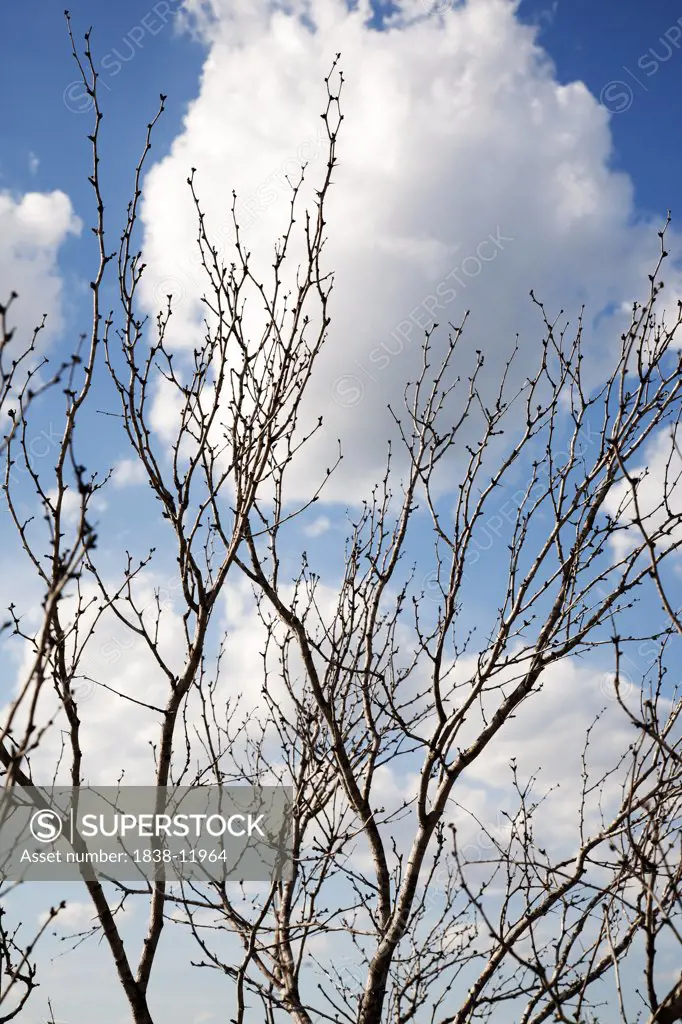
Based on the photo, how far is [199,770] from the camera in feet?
13.6

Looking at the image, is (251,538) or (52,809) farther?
(251,538)

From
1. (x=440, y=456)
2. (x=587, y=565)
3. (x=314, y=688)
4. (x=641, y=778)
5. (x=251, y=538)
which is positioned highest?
(x=440, y=456)

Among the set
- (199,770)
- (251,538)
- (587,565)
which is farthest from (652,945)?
(199,770)

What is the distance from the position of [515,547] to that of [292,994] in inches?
87.7

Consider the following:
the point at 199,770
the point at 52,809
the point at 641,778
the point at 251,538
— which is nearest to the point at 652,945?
the point at 641,778

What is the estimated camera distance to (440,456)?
11.9 feet

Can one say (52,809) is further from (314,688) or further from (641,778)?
(641,778)

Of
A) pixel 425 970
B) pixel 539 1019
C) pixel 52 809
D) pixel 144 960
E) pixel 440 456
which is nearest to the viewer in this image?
pixel 52 809

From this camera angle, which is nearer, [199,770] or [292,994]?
[292,994]

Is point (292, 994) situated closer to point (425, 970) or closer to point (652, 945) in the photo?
point (425, 970)

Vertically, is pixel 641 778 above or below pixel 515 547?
below

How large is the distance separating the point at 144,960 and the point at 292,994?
1.04 metres

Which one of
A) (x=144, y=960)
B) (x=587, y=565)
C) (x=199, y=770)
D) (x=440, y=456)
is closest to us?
(x=144, y=960)

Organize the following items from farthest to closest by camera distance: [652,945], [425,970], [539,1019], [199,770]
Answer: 1. [199,770]
2. [425,970]
3. [539,1019]
4. [652,945]
